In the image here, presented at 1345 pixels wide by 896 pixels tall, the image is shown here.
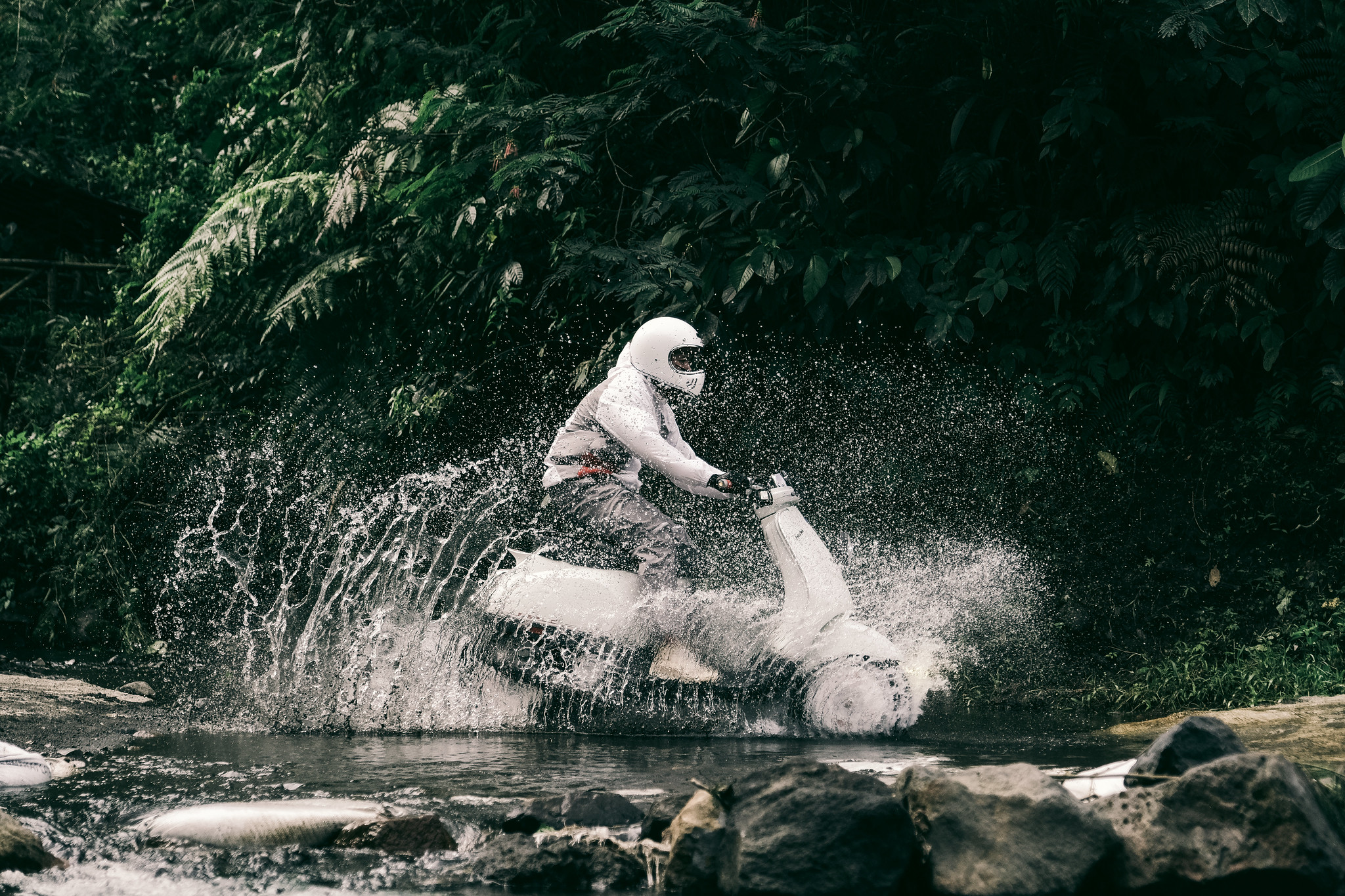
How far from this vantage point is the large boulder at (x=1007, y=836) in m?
2.98

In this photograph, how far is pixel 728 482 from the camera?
17.0 feet

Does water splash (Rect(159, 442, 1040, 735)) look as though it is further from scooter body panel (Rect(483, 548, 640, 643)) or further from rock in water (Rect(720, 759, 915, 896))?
rock in water (Rect(720, 759, 915, 896))

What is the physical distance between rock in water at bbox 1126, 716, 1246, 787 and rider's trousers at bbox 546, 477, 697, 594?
93.1 inches

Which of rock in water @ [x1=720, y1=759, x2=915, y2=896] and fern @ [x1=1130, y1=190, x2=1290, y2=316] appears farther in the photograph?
fern @ [x1=1130, y1=190, x2=1290, y2=316]

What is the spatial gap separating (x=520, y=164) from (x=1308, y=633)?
5.10 metres

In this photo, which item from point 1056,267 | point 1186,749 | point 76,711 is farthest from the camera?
point 1056,267

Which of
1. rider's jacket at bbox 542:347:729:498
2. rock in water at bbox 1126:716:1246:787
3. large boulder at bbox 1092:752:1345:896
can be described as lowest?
large boulder at bbox 1092:752:1345:896

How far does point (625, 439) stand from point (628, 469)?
1.00 feet

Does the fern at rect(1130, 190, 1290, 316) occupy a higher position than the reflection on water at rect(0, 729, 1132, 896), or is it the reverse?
the fern at rect(1130, 190, 1290, 316)

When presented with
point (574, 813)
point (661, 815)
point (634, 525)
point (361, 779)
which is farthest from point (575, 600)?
point (661, 815)

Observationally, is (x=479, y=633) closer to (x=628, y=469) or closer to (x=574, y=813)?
(x=628, y=469)

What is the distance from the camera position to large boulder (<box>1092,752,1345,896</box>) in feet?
9.47

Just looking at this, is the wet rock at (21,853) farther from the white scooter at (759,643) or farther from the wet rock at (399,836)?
the white scooter at (759,643)

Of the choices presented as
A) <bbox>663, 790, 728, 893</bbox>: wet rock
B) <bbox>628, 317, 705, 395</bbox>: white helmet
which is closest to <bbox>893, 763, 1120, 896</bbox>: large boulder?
<bbox>663, 790, 728, 893</bbox>: wet rock
